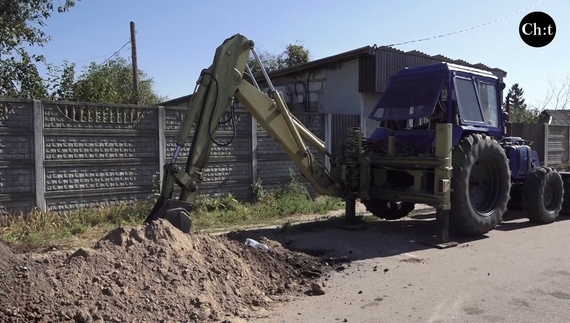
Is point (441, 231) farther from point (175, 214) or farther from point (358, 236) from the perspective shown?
point (175, 214)

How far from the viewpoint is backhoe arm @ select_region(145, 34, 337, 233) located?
7129mm

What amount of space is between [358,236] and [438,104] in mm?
2747

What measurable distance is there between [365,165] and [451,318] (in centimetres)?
437

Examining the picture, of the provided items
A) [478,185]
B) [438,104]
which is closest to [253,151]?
[438,104]

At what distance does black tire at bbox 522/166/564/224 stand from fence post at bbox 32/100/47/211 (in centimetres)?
922

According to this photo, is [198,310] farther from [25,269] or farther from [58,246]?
[58,246]

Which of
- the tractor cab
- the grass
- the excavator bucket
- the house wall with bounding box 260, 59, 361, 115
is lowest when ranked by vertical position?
the grass

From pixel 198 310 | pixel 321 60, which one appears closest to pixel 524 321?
pixel 198 310

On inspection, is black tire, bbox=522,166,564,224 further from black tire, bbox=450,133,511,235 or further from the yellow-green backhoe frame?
the yellow-green backhoe frame

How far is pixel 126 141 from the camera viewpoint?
34.4ft

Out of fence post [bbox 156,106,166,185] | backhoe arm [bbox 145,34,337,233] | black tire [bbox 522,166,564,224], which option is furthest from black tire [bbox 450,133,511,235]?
fence post [bbox 156,106,166,185]

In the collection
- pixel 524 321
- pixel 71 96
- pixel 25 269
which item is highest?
pixel 71 96

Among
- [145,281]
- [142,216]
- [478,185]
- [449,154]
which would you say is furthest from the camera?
[142,216]

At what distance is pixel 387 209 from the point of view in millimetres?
10906
